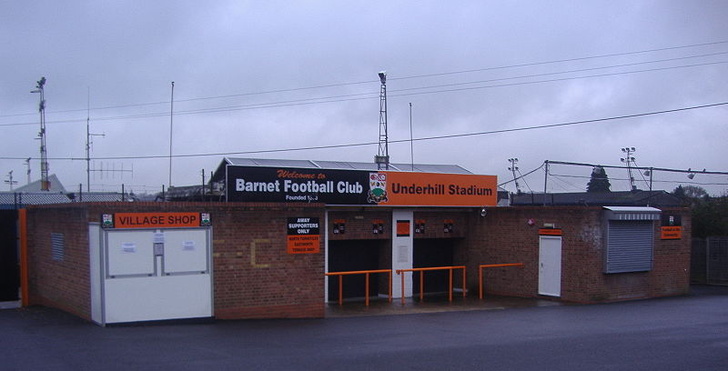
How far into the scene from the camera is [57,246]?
15.1 m

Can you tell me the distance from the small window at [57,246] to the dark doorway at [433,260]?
10912 mm

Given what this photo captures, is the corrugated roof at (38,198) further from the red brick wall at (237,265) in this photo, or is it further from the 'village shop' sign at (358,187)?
the 'village shop' sign at (358,187)

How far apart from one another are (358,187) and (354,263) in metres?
2.69

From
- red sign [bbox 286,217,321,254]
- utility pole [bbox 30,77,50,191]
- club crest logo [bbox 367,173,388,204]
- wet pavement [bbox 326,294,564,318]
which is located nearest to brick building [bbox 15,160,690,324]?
red sign [bbox 286,217,321,254]

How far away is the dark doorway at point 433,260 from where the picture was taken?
2233 cm

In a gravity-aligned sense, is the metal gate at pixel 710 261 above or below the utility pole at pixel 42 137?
below

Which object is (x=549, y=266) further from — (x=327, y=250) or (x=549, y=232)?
(x=327, y=250)

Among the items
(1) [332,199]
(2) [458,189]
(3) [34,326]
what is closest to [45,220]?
(3) [34,326]

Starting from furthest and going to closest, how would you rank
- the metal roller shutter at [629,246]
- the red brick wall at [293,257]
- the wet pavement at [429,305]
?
the metal roller shutter at [629,246]
the wet pavement at [429,305]
the red brick wall at [293,257]

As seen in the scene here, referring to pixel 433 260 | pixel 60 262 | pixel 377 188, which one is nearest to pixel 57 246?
pixel 60 262

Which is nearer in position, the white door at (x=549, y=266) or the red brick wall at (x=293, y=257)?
the red brick wall at (x=293, y=257)

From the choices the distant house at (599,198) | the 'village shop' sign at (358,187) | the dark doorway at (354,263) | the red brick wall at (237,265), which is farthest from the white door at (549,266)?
the distant house at (599,198)

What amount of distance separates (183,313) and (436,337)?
5.26 metres

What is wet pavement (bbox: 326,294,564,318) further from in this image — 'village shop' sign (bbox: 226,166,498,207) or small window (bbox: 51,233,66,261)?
small window (bbox: 51,233,66,261)
